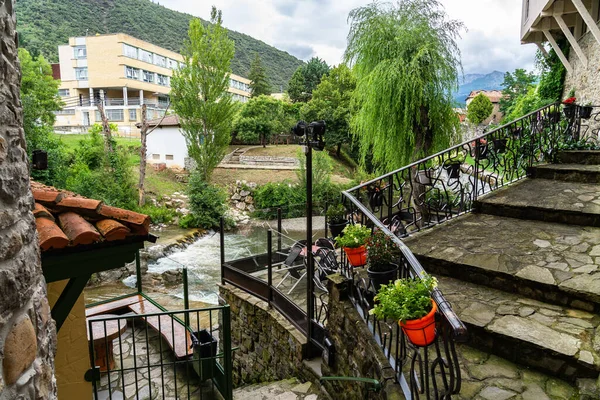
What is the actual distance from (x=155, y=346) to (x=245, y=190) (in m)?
14.9

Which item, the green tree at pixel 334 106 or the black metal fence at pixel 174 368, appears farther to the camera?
the green tree at pixel 334 106

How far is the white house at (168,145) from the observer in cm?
2209

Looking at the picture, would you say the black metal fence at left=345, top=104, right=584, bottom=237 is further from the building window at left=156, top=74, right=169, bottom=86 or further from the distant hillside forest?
the distant hillside forest

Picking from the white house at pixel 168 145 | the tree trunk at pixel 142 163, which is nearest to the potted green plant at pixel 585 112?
the tree trunk at pixel 142 163

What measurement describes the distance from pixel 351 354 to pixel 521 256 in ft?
6.30

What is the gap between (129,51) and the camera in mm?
30844

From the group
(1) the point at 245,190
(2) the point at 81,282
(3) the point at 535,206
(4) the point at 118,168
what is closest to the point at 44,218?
(2) the point at 81,282

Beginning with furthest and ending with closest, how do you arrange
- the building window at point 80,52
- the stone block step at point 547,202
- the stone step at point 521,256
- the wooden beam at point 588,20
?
the building window at point 80,52 → the wooden beam at point 588,20 → the stone block step at point 547,202 → the stone step at point 521,256

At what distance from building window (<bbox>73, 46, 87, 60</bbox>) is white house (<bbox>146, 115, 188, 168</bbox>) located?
15280 mm

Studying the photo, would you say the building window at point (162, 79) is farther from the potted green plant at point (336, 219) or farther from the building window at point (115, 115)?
the potted green plant at point (336, 219)

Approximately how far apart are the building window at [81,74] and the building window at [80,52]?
2.99 ft

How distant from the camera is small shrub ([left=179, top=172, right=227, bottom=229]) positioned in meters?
16.1

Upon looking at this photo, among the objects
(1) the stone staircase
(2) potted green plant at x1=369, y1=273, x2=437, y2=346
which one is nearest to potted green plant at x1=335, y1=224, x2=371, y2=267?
(1) the stone staircase

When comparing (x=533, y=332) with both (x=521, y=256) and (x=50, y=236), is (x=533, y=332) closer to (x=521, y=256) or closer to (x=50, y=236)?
(x=521, y=256)
